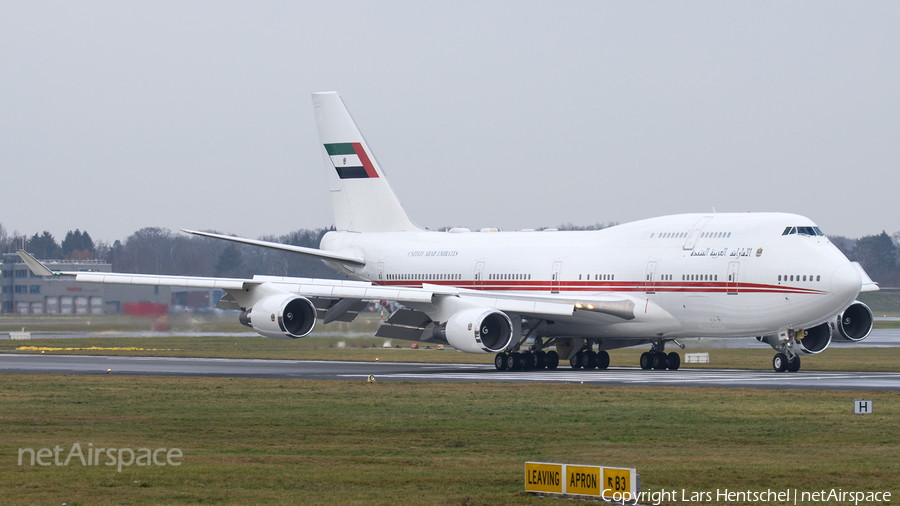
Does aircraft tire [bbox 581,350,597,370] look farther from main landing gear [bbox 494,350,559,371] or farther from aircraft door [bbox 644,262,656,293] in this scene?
aircraft door [bbox 644,262,656,293]

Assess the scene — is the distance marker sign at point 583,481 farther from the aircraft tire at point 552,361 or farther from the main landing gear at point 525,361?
the aircraft tire at point 552,361

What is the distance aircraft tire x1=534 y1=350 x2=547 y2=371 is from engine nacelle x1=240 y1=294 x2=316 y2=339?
7824 millimetres

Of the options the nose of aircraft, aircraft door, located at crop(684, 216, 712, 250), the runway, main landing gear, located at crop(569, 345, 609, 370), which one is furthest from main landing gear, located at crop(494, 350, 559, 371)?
the nose of aircraft

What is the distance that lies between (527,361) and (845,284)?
441 inches

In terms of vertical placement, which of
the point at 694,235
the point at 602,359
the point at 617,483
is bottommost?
the point at 602,359

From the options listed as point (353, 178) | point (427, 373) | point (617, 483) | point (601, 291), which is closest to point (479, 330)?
point (427, 373)

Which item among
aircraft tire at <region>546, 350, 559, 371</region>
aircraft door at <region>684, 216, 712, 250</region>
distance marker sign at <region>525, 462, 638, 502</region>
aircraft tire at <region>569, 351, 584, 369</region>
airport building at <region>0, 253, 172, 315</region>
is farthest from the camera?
airport building at <region>0, 253, 172, 315</region>

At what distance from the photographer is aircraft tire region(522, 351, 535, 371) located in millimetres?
39469

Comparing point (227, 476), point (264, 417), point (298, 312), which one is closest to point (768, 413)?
point (264, 417)

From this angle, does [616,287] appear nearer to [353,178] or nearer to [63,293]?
[353,178]

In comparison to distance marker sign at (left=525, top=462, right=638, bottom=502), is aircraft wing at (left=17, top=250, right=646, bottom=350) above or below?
above

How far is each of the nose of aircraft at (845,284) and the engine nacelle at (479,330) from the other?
10.1 metres

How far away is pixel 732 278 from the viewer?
35281 millimetres

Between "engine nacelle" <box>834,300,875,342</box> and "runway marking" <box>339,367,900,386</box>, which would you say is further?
"engine nacelle" <box>834,300,875,342</box>
